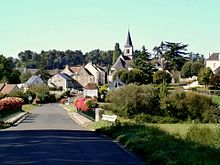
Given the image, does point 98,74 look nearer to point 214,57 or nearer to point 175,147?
point 214,57

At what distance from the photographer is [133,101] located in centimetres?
6022

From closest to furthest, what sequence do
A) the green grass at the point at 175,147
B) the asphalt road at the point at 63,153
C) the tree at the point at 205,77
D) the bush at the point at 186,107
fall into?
1. the green grass at the point at 175,147
2. the asphalt road at the point at 63,153
3. the bush at the point at 186,107
4. the tree at the point at 205,77

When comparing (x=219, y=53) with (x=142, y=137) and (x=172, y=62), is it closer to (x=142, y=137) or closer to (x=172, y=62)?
(x=172, y=62)

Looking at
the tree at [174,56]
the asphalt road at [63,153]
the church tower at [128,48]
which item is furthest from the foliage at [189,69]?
the asphalt road at [63,153]

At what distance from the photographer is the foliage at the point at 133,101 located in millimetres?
59938

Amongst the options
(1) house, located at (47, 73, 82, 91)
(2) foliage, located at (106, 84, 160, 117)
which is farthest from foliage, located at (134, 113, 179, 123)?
(1) house, located at (47, 73, 82, 91)

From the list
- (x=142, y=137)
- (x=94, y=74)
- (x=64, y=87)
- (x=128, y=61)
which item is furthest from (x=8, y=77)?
(x=142, y=137)

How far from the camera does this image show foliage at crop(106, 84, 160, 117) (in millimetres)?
59938

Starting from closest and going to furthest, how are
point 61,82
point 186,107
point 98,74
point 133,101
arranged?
1. point 133,101
2. point 186,107
3. point 61,82
4. point 98,74

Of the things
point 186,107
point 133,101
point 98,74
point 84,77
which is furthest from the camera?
point 84,77

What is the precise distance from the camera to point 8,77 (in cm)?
14275

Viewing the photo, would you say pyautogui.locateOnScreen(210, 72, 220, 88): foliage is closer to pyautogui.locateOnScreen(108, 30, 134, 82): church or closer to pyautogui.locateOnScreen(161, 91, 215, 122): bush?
pyautogui.locateOnScreen(161, 91, 215, 122): bush

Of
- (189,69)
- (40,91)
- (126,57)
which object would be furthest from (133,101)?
(126,57)

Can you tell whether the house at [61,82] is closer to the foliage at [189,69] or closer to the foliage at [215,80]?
the foliage at [189,69]
